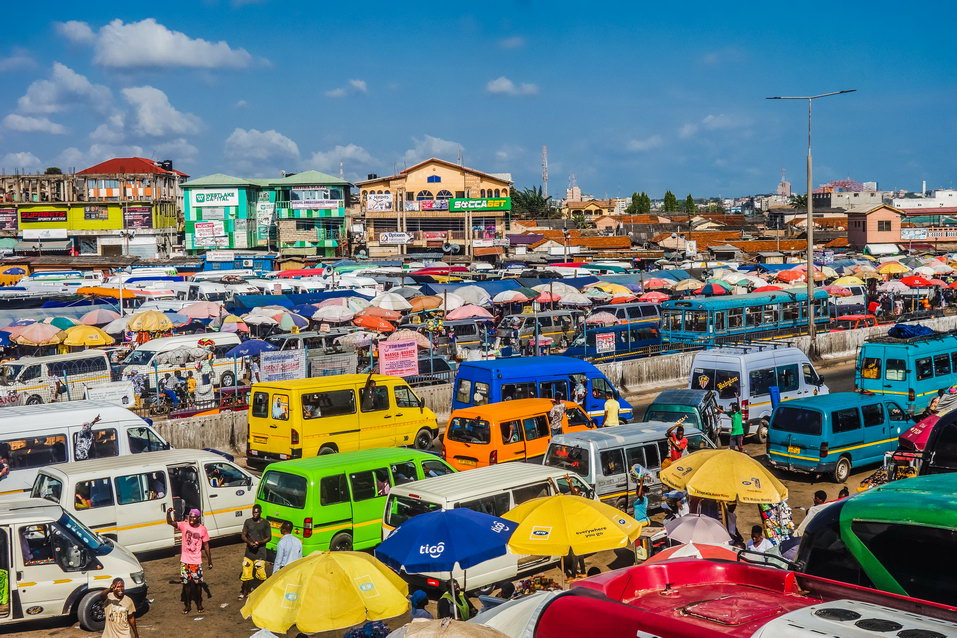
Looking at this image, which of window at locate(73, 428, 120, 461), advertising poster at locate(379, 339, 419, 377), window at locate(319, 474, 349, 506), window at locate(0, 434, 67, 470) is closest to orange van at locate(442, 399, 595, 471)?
window at locate(319, 474, 349, 506)

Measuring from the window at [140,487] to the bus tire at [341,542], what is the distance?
287 centimetres

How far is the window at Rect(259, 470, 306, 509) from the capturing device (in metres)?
13.4

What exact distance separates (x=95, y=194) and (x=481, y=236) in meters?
40.6

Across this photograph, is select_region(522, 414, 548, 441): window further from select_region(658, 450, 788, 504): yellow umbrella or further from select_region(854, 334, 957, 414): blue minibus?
select_region(854, 334, 957, 414): blue minibus

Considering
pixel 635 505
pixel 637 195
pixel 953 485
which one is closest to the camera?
pixel 953 485

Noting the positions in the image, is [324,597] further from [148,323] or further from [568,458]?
[148,323]

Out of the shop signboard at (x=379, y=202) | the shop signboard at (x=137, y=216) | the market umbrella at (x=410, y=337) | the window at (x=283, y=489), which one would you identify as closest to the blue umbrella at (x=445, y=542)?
the window at (x=283, y=489)

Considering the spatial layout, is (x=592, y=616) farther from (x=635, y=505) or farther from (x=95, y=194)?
(x=95, y=194)

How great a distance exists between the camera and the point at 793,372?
23.0 meters

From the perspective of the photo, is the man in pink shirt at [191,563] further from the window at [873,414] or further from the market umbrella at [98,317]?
the market umbrella at [98,317]

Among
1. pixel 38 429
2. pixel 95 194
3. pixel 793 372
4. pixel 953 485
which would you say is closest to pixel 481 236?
pixel 95 194

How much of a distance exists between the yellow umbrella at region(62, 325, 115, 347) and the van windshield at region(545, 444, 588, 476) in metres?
19.1

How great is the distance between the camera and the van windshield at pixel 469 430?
17.0 m

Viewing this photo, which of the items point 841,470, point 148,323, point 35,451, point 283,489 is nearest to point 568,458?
point 283,489
